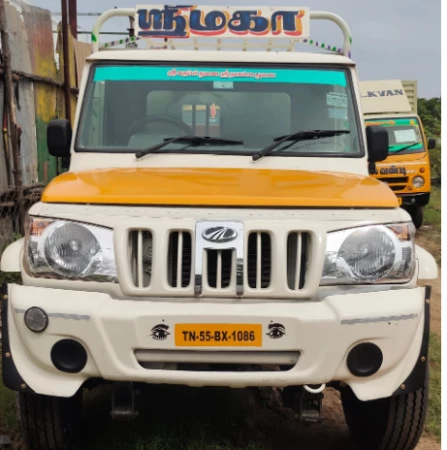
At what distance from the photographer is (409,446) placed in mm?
3238

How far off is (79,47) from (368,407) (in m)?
9.55

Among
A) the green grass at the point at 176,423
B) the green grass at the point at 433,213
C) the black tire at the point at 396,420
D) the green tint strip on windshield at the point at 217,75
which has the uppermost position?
the green tint strip on windshield at the point at 217,75

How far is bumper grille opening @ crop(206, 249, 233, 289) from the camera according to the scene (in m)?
2.79

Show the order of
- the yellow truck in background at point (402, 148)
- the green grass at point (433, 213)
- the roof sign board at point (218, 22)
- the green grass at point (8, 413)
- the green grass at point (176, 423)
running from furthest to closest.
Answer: the green grass at point (433, 213) < the yellow truck in background at point (402, 148) < the roof sign board at point (218, 22) < the green grass at point (8, 413) < the green grass at point (176, 423)

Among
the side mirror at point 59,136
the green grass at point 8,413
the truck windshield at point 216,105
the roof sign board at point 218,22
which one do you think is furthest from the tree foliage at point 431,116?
the green grass at point 8,413

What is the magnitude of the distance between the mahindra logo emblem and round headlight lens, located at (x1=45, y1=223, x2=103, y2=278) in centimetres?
47

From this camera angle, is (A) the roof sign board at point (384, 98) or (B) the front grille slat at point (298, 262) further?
(A) the roof sign board at point (384, 98)

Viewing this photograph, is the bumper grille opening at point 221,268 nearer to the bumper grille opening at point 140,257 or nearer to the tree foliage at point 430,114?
the bumper grille opening at point 140,257

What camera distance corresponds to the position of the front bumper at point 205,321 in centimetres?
270

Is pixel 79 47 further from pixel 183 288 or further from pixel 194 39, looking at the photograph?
pixel 183 288

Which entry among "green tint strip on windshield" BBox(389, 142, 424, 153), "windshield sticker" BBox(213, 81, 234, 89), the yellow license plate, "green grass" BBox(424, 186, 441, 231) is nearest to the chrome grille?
the yellow license plate

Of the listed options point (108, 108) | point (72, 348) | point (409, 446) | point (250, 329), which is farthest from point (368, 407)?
point (108, 108)

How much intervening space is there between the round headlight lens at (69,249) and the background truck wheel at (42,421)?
25.4 inches

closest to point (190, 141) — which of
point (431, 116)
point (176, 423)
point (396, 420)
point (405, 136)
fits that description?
point (176, 423)
